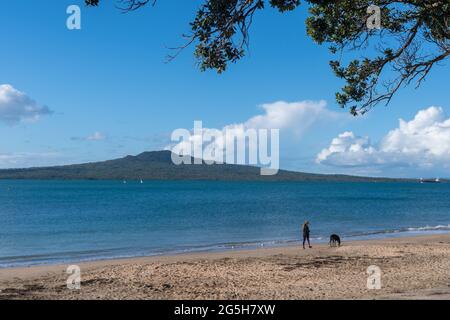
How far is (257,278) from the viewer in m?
18.3

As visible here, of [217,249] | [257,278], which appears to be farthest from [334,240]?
[257,278]

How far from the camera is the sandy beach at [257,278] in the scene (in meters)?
15.0

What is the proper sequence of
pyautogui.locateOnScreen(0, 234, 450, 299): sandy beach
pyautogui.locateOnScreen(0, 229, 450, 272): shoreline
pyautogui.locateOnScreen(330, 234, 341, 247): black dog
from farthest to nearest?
pyautogui.locateOnScreen(330, 234, 341, 247): black dog < pyautogui.locateOnScreen(0, 229, 450, 272): shoreline < pyautogui.locateOnScreen(0, 234, 450, 299): sandy beach

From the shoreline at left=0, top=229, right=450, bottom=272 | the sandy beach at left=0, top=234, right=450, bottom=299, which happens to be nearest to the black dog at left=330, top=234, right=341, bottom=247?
the shoreline at left=0, top=229, right=450, bottom=272

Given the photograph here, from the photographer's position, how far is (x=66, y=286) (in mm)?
17297

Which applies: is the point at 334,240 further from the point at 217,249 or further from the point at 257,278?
the point at 257,278

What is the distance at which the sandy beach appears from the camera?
14953 millimetres

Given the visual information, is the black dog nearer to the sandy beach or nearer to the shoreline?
the shoreline

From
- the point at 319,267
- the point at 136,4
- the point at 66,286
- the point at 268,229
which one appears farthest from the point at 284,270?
the point at 268,229

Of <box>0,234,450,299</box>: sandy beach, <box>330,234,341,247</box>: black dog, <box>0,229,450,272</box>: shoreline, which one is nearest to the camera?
<box>0,234,450,299</box>: sandy beach

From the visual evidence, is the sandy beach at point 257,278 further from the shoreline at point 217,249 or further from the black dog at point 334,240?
the black dog at point 334,240

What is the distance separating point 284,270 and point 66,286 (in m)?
8.13
